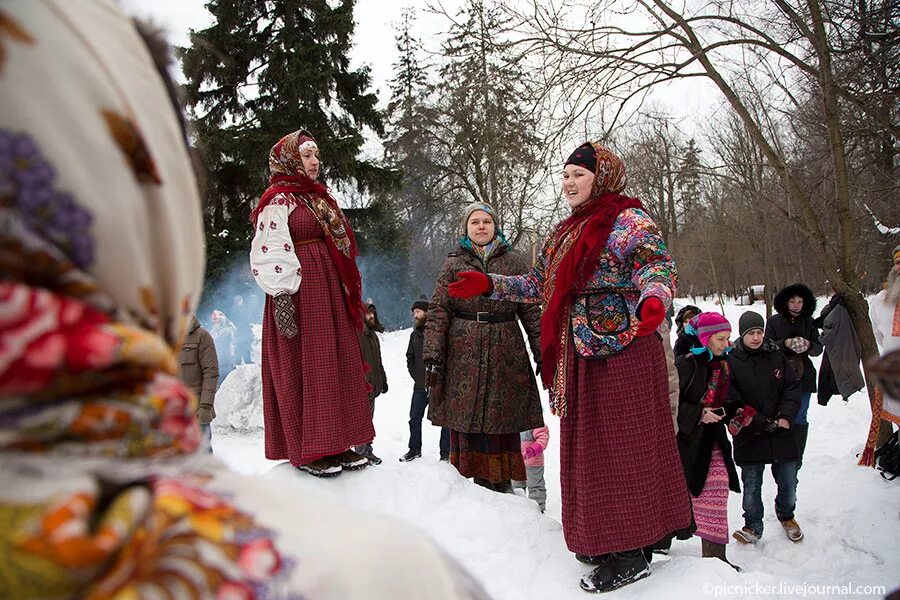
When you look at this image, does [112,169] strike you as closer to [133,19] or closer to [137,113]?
[137,113]

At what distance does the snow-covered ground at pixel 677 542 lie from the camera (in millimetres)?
2811

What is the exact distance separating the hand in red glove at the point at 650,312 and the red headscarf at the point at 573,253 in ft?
1.36

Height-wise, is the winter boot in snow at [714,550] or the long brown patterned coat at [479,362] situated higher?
the long brown patterned coat at [479,362]

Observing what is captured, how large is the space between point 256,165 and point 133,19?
47.0ft

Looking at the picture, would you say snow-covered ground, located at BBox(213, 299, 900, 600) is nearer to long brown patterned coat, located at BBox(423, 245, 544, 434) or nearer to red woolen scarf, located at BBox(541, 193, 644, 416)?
long brown patterned coat, located at BBox(423, 245, 544, 434)

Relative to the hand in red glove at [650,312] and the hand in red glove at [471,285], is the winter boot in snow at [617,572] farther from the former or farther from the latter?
the hand in red glove at [471,285]

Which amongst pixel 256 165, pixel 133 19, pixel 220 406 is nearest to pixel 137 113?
pixel 133 19

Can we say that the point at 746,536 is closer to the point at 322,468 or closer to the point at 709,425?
the point at 709,425

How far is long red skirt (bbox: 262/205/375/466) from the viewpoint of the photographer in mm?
3262

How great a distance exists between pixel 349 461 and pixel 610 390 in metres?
1.63

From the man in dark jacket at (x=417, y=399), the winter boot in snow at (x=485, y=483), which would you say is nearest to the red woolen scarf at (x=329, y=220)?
the winter boot in snow at (x=485, y=483)

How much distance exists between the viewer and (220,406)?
8.32m

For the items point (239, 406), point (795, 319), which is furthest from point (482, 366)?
point (239, 406)

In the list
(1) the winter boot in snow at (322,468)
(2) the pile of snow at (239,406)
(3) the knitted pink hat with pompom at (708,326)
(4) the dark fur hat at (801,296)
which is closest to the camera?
(1) the winter boot in snow at (322,468)
